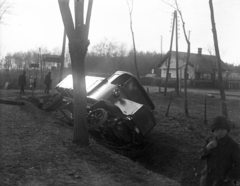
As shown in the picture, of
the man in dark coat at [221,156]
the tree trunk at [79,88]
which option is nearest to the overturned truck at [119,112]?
the tree trunk at [79,88]

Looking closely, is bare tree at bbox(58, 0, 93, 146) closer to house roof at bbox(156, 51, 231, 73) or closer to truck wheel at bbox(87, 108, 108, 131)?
truck wheel at bbox(87, 108, 108, 131)

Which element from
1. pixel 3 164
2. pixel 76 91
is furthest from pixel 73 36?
pixel 3 164

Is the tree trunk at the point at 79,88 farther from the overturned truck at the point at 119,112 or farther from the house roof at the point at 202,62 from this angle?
the house roof at the point at 202,62

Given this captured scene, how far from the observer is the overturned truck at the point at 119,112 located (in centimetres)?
923

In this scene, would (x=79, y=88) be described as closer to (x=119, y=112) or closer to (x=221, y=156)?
(x=119, y=112)

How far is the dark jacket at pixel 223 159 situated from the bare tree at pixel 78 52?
401 centimetres

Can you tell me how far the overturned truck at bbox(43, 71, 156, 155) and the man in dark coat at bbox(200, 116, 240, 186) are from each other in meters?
5.39

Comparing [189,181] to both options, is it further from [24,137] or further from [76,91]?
[24,137]

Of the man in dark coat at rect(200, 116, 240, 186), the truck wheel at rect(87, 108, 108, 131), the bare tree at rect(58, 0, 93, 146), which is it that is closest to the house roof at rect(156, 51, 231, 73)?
the truck wheel at rect(87, 108, 108, 131)

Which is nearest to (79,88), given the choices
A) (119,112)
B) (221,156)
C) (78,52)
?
(78,52)

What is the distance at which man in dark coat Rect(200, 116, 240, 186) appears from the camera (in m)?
3.72

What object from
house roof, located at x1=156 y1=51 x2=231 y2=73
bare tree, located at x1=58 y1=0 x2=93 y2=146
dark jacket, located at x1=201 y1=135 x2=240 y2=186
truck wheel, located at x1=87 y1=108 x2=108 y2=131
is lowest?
truck wheel, located at x1=87 y1=108 x2=108 y2=131

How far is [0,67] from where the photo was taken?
42.3 m

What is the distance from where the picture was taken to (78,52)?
23.7ft
